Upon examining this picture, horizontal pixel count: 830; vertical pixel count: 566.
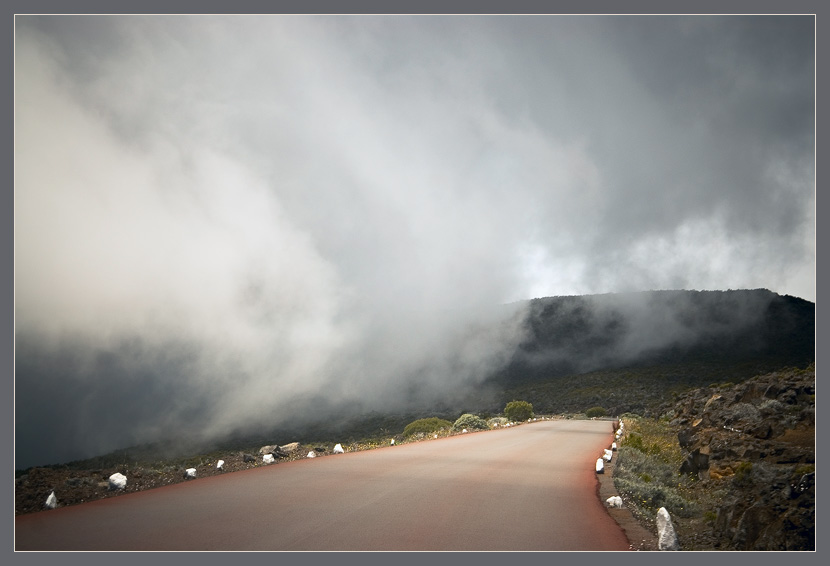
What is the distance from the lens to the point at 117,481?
9508mm

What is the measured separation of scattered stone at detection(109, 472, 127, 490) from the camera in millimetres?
9430

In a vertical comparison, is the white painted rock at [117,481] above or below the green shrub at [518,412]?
above

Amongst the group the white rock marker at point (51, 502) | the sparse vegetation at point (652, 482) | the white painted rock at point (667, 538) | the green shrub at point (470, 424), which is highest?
the white rock marker at point (51, 502)

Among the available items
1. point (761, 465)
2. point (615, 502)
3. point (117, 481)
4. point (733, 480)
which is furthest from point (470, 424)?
point (117, 481)

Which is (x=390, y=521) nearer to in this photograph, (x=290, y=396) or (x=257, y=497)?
(x=257, y=497)

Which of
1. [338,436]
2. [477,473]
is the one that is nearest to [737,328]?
[338,436]

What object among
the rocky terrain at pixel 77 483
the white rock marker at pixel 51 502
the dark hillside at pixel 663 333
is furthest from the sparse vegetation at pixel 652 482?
the white rock marker at pixel 51 502

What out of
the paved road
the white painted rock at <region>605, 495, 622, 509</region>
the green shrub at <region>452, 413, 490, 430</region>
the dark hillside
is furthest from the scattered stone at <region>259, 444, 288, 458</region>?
the green shrub at <region>452, 413, 490, 430</region>

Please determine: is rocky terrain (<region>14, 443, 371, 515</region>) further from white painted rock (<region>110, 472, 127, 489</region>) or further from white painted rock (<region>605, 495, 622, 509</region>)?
white painted rock (<region>605, 495, 622, 509</region>)

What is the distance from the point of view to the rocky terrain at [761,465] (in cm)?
697

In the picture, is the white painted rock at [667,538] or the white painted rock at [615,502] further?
the white painted rock at [615,502]

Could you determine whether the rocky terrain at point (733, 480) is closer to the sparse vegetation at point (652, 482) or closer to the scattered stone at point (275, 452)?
the scattered stone at point (275, 452)

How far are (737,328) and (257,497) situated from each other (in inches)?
2029

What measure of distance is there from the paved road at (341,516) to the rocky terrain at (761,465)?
1919 mm
